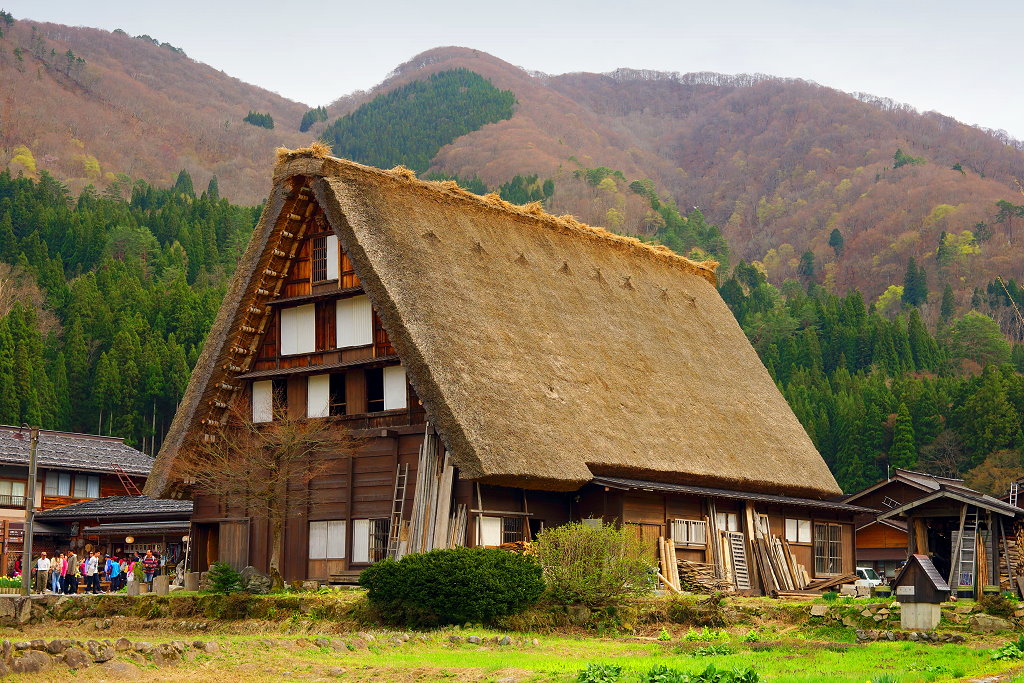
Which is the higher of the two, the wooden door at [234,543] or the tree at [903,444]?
the tree at [903,444]

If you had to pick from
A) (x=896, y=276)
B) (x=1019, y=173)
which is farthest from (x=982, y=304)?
(x=1019, y=173)

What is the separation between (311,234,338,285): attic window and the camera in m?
33.3

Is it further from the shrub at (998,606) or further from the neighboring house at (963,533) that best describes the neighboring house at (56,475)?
the shrub at (998,606)

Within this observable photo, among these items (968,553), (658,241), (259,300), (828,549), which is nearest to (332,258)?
(259,300)

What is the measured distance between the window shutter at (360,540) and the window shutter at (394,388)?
3.03 meters

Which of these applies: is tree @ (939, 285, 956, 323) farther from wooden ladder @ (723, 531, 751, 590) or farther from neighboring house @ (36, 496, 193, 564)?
wooden ladder @ (723, 531, 751, 590)

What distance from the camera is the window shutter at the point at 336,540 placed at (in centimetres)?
3156

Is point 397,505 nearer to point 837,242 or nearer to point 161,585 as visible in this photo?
point 161,585

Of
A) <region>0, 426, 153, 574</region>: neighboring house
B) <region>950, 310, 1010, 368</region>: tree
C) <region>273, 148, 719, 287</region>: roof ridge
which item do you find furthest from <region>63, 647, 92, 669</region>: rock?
<region>950, 310, 1010, 368</region>: tree

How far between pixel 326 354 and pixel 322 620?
9.08 m

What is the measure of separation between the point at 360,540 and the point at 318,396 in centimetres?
444

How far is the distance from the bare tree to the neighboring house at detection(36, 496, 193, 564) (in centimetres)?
980

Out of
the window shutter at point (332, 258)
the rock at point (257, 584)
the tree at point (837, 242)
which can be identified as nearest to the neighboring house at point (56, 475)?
the rock at point (257, 584)

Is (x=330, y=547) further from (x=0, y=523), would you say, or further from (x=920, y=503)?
(x=0, y=523)
